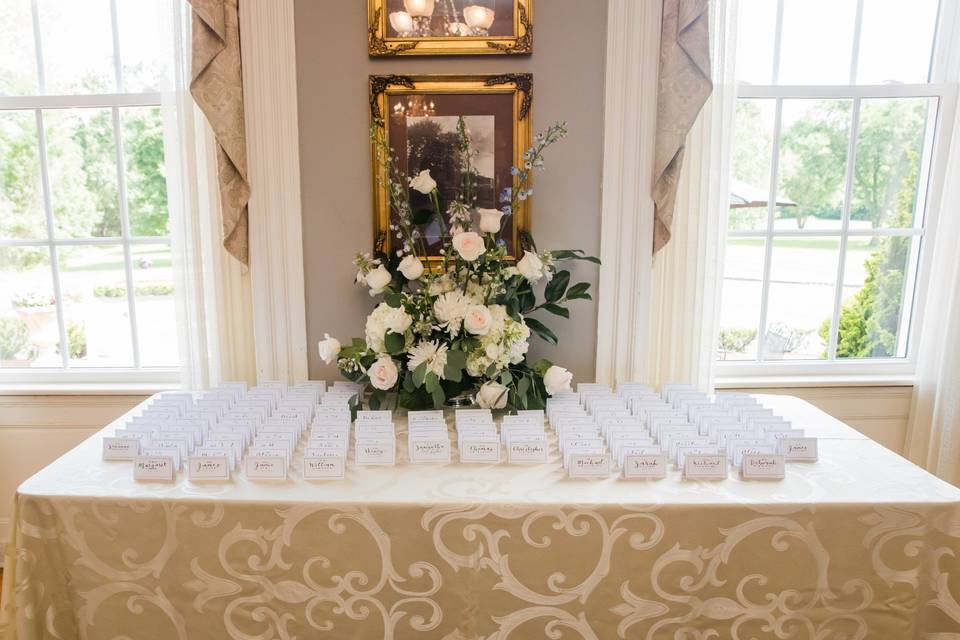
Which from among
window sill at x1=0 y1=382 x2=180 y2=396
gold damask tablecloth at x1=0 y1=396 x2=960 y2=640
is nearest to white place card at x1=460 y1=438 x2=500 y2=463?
gold damask tablecloth at x1=0 y1=396 x2=960 y2=640

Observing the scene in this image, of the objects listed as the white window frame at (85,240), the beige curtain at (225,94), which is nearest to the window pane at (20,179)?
the white window frame at (85,240)

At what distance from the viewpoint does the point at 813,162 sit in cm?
229

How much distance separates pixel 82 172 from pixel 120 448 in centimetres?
137

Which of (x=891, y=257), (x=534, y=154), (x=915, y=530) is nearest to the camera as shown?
(x=915, y=530)

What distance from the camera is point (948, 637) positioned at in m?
1.26

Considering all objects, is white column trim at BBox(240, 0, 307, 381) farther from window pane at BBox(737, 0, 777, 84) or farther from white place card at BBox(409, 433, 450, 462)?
window pane at BBox(737, 0, 777, 84)

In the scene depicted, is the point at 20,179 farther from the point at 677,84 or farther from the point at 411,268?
the point at 677,84

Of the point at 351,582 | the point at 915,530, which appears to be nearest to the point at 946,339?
the point at 915,530

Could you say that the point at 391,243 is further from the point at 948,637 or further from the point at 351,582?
the point at 948,637

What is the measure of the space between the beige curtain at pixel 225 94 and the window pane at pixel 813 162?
187 cm

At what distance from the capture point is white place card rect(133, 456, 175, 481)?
1336 millimetres

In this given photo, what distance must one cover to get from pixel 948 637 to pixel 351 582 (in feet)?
4.01

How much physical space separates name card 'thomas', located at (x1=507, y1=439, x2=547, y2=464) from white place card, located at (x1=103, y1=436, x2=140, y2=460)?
2.83 ft

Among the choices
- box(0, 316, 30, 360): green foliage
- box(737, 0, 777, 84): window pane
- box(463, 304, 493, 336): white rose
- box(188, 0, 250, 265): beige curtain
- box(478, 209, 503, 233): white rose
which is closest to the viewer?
box(463, 304, 493, 336): white rose
